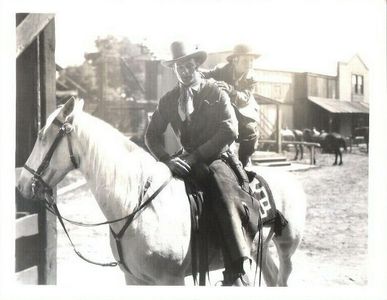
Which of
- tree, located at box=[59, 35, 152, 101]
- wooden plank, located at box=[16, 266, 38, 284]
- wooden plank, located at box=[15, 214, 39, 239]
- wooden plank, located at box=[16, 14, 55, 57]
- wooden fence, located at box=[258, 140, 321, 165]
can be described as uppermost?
wooden plank, located at box=[16, 14, 55, 57]

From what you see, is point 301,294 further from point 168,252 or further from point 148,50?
point 148,50

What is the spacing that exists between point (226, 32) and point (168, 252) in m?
1.22

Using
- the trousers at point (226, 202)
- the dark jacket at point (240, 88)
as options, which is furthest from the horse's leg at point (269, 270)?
the dark jacket at point (240, 88)

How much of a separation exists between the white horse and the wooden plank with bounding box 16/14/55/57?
→ 1.80 feet

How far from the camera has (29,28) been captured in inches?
91.1

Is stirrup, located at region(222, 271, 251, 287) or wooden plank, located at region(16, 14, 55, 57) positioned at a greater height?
wooden plank, located at region(16, 14, 55, 57)

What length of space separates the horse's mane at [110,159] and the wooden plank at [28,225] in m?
0.58

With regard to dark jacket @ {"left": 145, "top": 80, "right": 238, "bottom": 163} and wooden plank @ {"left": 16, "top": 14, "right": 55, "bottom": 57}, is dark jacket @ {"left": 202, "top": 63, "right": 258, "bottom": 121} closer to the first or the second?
dark jacket @ {"left": 145, "top": 80, "right": 238, "bottom": 163}

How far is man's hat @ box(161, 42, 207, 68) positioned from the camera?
86.7 inches

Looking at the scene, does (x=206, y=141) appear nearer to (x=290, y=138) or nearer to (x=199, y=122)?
(x=199, y=122)

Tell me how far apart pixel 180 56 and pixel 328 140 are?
3.16 ft

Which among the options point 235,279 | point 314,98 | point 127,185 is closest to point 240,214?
point 235,279

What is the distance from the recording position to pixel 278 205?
229 cm

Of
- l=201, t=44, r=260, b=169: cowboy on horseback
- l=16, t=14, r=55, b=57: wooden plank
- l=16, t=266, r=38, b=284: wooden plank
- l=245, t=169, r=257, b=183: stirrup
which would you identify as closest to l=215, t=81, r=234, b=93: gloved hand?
l=201, t=44, r=260, b=169: cowboy on horseback
